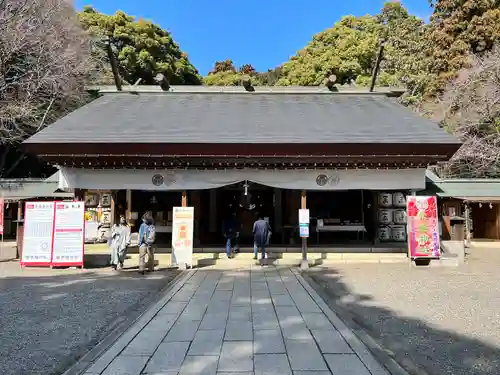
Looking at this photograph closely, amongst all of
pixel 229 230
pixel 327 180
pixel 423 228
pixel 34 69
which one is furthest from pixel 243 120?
pixel 34 69

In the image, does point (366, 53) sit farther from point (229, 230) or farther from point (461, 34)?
point (229, 230)

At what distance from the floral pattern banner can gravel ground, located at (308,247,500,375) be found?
50 centimetres

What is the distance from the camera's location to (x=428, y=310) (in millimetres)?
6293

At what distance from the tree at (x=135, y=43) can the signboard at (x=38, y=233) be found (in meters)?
18.1

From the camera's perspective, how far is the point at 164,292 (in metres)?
7.45

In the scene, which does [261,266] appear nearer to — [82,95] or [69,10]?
[82,95]

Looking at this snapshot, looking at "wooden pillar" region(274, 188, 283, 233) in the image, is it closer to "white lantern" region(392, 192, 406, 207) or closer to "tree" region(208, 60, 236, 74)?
"white lantern" region(392, 192, 406, 207)

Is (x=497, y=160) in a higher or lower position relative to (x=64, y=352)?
higher

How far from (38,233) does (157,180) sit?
347 centimetres

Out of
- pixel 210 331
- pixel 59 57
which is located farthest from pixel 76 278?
pixel 59 57

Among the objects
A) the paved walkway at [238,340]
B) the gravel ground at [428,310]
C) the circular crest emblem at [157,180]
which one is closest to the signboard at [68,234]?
the circular crest emblem at [157,180]

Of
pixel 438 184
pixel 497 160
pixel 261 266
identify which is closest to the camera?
pixel 261 266

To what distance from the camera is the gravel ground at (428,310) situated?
168 inches

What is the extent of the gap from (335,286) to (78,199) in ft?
26.7
